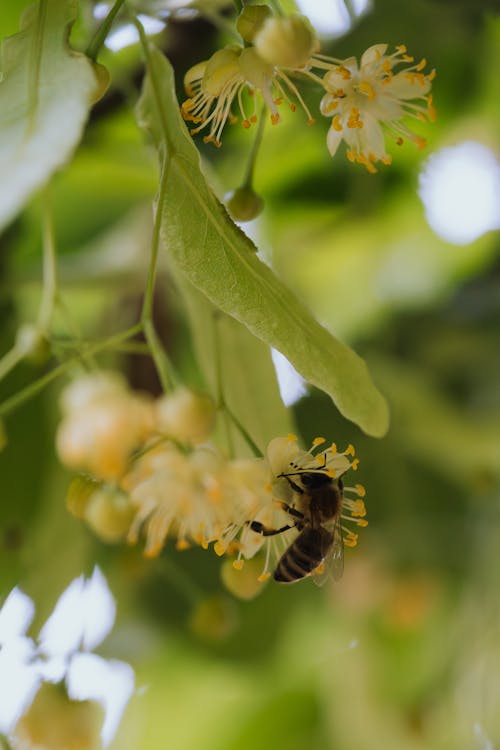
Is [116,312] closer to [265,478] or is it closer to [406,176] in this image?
[406,176]

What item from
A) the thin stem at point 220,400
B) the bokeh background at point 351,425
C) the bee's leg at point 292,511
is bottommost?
the bokeh background at point 351,425

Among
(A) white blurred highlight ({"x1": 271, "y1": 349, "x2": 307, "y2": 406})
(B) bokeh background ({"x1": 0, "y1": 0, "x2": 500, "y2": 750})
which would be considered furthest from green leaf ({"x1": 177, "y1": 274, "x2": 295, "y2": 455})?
(B) bokeh background ({"x1": 0, "y1": 0, "x2": 500, "y2": 750})

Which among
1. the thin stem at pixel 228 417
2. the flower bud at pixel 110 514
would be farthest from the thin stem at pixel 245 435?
the flower bud at pixel 110 514

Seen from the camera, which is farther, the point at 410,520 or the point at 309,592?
the point at 410,520

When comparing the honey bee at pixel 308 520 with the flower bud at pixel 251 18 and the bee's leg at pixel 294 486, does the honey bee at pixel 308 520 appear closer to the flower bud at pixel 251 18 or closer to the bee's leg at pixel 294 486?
the bee's leg at pixel 294 486

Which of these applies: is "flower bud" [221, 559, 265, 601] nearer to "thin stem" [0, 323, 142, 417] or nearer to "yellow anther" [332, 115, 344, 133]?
"thin stem" [0, 323, 142, 417]

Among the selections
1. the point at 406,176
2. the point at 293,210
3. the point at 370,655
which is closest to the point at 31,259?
the point at 293,210
